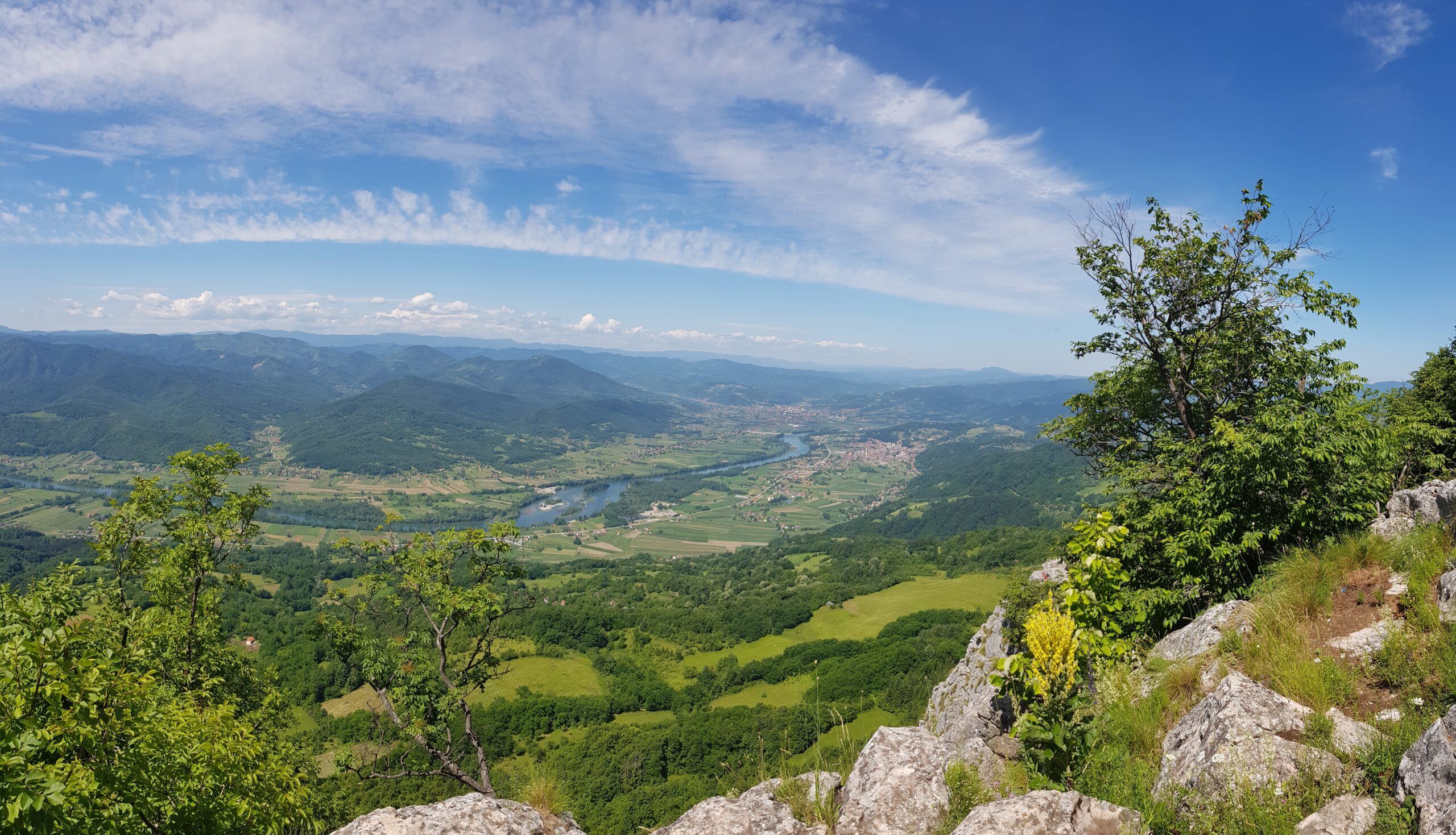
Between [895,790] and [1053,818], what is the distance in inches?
55.7

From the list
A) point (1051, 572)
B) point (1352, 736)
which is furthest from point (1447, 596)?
point (1051, 572)

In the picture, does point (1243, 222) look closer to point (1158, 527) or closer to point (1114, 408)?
point (1114, 408)

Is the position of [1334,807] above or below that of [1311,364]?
below

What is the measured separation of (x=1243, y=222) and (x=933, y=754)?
1321 centimetres

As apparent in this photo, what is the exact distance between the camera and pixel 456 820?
5301 millimetres

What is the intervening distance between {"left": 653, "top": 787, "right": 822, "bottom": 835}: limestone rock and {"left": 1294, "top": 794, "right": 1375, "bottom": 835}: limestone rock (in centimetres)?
356

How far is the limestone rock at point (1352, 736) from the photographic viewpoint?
4.64 m

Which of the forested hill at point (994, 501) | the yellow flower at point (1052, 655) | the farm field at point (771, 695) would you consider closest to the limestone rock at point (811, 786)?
the yellow flower at point (1052, 655)

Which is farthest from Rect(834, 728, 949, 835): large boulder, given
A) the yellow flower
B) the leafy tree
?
the leafy tree

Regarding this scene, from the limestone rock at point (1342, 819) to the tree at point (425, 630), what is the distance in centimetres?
1132

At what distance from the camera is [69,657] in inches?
201

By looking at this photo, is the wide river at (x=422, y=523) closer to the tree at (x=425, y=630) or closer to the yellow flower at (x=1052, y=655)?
the tree at (x=425, y=630)

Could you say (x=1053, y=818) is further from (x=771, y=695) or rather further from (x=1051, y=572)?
(x=771, y=695)

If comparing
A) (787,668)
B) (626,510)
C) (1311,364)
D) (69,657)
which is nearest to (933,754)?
(69,657)
